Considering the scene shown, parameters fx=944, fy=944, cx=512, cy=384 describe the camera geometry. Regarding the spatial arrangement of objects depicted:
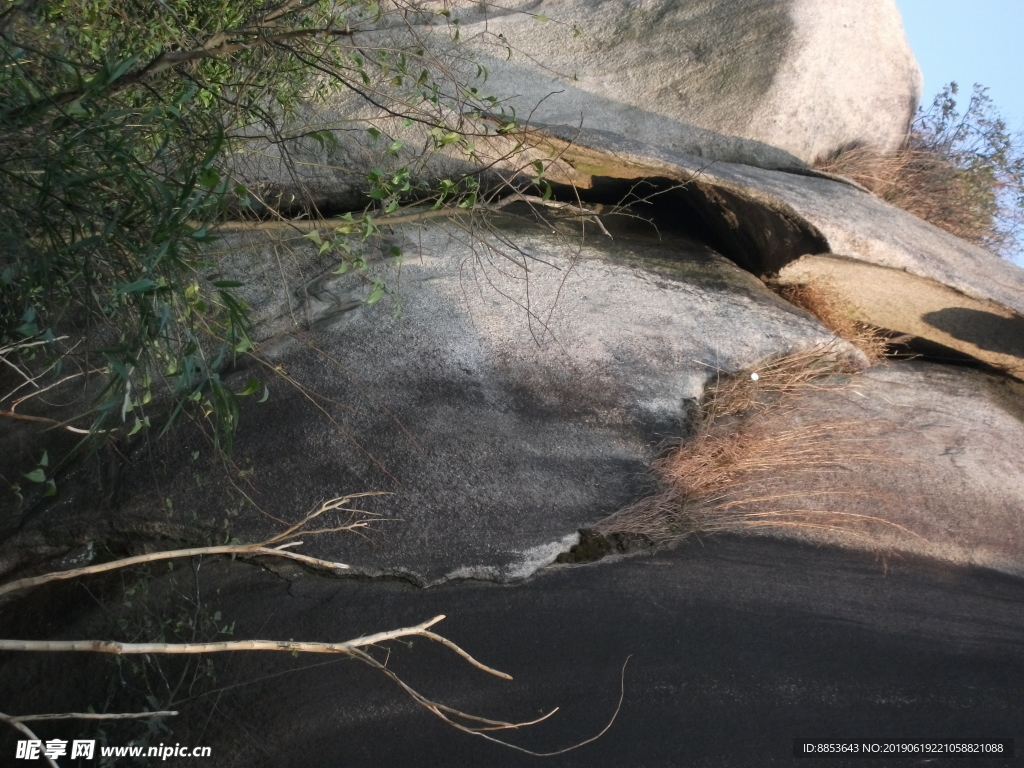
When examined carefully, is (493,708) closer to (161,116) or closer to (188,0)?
(161,116)

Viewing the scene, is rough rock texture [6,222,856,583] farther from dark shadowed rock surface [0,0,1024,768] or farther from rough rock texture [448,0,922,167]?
rough rock texture [448,0,922,167]

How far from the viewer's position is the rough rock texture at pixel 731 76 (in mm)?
6363

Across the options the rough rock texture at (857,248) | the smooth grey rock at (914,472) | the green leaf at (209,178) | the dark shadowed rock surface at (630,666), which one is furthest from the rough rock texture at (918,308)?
the green leaf at (209,178)

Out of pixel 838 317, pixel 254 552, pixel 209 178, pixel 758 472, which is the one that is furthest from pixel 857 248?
pixel 209 178

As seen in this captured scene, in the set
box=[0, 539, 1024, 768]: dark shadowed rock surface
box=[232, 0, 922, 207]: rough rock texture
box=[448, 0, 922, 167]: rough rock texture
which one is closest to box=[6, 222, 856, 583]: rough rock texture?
box=[0, 539, 1024, 768]: dark shadowed rock surface

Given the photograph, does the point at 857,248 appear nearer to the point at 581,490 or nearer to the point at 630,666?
the point at 581,490

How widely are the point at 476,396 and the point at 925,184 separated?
13.8ft

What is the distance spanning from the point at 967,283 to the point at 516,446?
8.82 ft

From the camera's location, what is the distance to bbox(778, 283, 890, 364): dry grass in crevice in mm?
5516

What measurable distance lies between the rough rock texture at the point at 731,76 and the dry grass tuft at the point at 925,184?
0.44 feet

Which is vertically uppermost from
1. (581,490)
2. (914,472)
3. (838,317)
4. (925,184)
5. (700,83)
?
(700,83)

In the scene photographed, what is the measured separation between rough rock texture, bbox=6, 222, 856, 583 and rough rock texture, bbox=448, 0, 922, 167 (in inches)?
49.2

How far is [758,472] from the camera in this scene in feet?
14.8

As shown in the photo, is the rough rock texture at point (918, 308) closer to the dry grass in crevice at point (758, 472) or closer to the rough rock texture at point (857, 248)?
the rough rock texture at point (857, 248)
